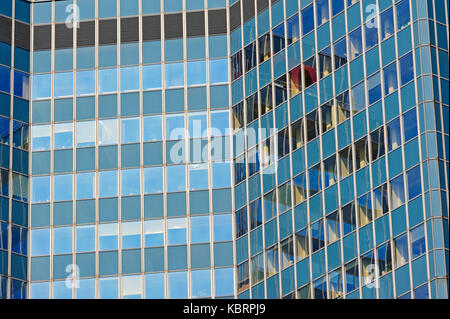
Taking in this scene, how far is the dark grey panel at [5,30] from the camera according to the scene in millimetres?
89363

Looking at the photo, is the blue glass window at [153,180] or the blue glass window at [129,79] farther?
the blue glass window at [129,79]

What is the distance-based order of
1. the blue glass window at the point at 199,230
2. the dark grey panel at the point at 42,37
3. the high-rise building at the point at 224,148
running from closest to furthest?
the high-rise building at the point at 224,148 → the blue glass window at the point at 199,230 → the dark grey panel at the point at 42,37

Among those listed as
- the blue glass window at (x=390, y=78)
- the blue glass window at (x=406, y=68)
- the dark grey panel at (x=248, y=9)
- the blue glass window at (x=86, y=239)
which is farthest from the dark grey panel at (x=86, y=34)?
the blue glass window at (x=406, y=68)

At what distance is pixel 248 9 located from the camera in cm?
8694

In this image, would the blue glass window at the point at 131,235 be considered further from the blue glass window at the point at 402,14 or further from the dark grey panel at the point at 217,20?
the blue glass window at the point at 402,14

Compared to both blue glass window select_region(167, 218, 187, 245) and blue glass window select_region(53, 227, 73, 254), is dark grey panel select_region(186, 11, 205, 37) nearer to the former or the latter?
A: blue glass window select_region(167, 218, 187, 245)

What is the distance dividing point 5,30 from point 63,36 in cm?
403

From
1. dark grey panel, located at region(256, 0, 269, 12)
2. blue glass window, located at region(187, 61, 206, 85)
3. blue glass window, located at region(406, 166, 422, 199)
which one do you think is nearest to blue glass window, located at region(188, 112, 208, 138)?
blue glass window, located at region(187, 61, 206, 85)

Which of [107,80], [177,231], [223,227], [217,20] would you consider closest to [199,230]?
[177,231]

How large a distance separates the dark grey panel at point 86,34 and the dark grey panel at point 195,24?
6666 millimetres

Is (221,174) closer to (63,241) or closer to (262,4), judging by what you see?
(63,241)

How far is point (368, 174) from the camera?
7262 cm

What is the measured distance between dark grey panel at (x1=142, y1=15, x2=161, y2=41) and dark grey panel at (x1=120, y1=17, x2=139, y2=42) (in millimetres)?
544

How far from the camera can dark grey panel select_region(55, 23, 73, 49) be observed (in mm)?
90875
